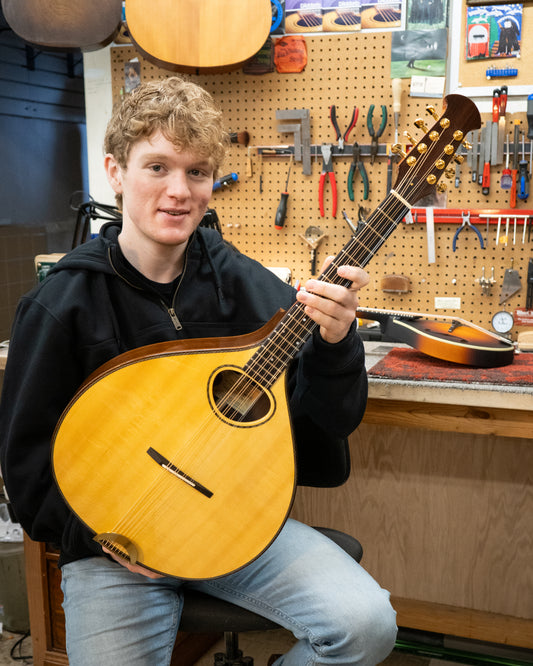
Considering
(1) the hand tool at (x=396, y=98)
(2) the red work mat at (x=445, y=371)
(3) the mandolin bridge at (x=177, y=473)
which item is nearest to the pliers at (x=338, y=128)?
(1) the hand tool at (x=396, y=98)

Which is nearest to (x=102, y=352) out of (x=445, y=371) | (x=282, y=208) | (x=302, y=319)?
(x=302, y=319)

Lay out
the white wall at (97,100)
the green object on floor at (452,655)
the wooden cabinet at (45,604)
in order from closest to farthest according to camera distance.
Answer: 1. the wooden cabinet at (45,604)
2. the green object on floor at (452,655)
3. the white wall at (97,100)

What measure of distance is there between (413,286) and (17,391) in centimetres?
139

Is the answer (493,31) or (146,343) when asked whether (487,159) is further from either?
(146,343)

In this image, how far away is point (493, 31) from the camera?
2006mm

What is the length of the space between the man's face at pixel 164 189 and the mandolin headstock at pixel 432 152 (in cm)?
37

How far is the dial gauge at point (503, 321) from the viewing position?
2.04 m

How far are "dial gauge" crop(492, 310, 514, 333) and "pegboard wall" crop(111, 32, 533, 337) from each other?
0.07m

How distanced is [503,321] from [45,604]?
60.7 inches

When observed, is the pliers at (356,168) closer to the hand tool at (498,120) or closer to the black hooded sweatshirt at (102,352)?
the hand tool at (498,120)

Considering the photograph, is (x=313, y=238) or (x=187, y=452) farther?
(x=313, y=238)

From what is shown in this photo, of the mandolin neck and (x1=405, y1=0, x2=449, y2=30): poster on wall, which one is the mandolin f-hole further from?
(x1=405, y1=0, x2=449, y2=30): poster on wall

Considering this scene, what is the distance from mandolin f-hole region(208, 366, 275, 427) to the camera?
1.12 meters

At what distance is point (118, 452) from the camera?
1.12 metres
